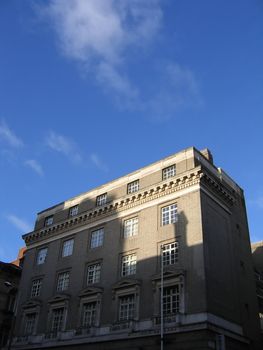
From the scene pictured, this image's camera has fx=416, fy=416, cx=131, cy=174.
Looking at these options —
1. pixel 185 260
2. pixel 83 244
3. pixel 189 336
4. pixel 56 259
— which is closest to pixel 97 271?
pixel 83 244

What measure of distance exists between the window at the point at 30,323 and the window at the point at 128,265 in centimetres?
1107

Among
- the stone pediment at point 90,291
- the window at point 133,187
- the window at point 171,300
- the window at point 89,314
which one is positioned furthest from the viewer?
the window at point 133,187

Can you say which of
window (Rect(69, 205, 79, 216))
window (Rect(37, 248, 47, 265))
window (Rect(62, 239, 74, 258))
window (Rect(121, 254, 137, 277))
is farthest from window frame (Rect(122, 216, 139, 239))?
window (Rect(37, 248, 47, 265))

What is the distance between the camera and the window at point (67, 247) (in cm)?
4153

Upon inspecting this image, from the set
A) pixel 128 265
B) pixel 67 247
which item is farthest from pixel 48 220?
pixel 128 265

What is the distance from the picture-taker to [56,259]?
4197cm

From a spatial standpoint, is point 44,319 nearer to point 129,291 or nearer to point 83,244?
point 83,244

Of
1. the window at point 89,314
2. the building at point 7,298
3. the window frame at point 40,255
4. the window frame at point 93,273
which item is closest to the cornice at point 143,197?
the window frame at point 40,255

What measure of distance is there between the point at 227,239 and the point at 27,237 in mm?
22924

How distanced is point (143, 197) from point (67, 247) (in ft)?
34.1

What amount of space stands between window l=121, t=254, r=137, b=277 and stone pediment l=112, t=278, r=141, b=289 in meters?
1.00

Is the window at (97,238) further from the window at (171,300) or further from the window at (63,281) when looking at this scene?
the window at (171,300)

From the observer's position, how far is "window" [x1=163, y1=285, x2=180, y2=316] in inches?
1179

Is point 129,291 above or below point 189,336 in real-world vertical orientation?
above
